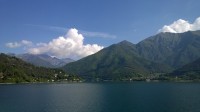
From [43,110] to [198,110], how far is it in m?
53.1

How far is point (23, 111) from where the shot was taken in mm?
104312

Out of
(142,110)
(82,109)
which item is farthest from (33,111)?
(142,110)

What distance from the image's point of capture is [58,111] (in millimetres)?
105688

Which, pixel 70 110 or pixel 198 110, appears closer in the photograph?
pixel 198 110

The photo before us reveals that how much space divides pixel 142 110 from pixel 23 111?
4110 centimetres

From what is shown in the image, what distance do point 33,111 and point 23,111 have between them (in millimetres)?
3591

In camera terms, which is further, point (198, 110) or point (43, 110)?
point (43, 110)

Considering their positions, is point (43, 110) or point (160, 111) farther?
point (43, 110)

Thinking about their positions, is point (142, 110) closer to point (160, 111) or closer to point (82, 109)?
point (160, 111)

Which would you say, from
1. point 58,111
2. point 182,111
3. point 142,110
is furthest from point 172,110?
point 58,111

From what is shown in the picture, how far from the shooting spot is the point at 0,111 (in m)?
101

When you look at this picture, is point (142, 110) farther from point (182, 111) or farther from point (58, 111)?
point (58, 111)

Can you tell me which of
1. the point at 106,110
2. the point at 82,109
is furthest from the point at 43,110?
the point at 106,110

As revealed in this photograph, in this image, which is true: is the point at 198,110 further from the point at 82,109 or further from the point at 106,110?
the point at 82,109
